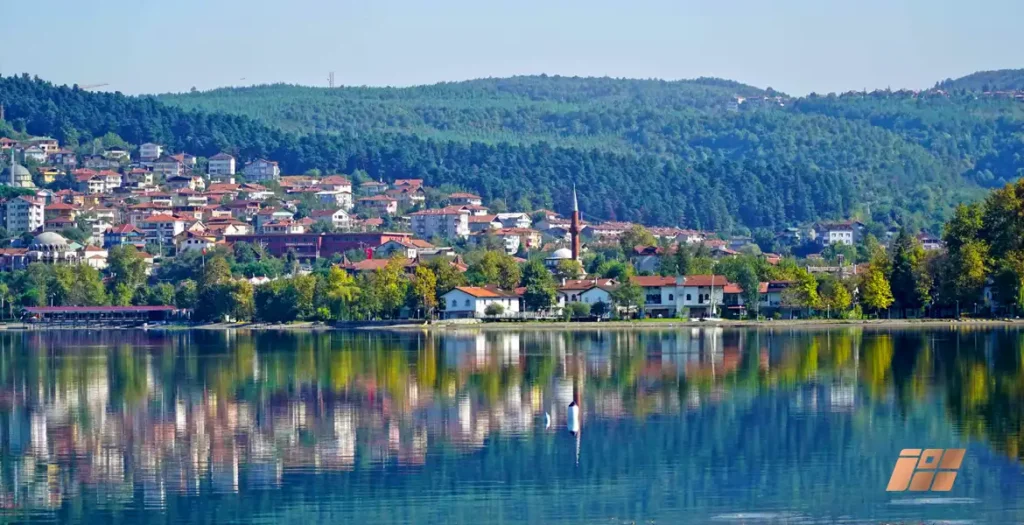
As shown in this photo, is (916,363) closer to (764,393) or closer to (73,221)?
(764,393)

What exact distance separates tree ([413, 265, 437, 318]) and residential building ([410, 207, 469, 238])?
163 feet

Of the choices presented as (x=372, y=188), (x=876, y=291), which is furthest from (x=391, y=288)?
(x=372, y=188)

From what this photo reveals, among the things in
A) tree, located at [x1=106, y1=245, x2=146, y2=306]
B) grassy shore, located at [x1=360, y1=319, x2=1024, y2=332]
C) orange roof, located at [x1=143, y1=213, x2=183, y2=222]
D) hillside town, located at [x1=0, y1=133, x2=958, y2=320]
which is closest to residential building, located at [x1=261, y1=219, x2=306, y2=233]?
hillside town, located at [x1=0, y1=133, x2=958, y2=320]

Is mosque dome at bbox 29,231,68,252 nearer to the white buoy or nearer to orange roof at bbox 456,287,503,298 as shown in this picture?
orange roof at bbox 456,287,503,298

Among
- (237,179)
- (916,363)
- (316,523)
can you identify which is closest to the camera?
(316,523)

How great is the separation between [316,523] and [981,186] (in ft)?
595

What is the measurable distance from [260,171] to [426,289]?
83.5m

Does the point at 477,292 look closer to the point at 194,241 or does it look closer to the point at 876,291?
the point at 876,291

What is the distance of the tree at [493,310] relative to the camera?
7175 cm

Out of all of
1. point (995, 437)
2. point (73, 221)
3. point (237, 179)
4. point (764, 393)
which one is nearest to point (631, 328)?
point (764, 393)

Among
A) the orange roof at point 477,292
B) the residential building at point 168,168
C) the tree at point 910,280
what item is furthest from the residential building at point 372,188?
the tree at point 910,280

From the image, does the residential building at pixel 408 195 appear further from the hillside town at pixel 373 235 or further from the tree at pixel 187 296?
the tree at pixel 187 296

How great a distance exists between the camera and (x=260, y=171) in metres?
152

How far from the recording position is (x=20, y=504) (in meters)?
21.1
